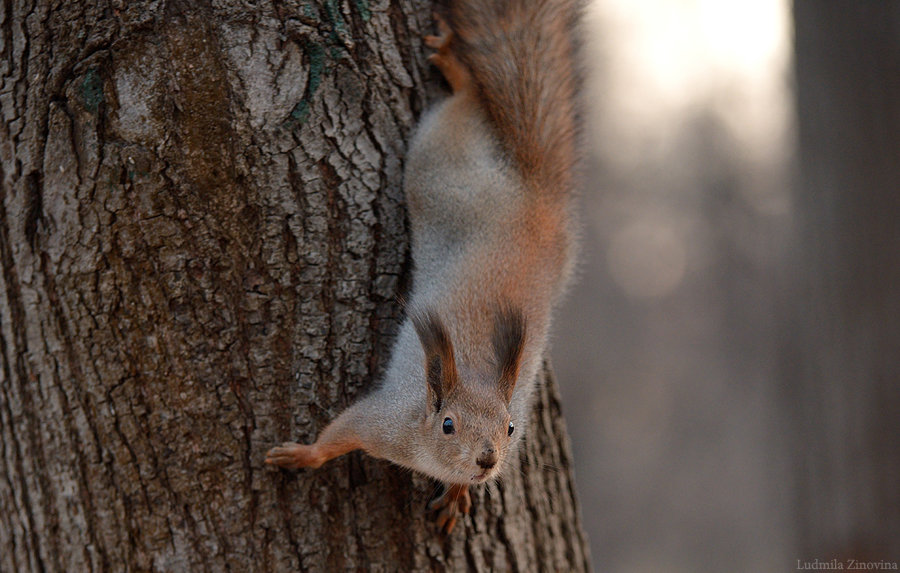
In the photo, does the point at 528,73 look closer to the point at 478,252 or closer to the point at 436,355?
the point at 478,252

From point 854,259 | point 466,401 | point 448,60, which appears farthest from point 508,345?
point 854,259

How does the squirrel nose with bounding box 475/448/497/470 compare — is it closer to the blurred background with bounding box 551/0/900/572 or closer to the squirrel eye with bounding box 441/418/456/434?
the squirrel eye with bounding box 441/418/456/434

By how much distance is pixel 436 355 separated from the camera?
1988mm

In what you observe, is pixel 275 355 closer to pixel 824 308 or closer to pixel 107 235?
pixel 107 235

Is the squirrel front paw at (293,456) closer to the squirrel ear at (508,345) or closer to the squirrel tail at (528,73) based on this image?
the squirrel ear at (508,345)

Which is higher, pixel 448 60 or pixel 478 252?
pixel 448 60

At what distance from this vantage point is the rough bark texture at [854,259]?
263cm

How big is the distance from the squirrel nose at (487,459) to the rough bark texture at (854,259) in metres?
1.54

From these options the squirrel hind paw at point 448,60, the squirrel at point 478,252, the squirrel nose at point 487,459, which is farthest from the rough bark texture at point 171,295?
the squirrel hind paw at point 448,60

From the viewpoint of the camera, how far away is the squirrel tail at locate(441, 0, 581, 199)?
2312mm

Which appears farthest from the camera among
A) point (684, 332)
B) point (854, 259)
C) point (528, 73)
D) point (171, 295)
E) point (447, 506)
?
point (684, 332)

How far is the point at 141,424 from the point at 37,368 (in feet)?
0.98

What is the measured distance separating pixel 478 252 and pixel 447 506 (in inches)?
29.7

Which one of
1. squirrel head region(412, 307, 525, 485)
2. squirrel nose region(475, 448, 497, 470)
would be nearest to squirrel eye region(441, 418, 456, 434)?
squirrel head region(412, 307, 525, 485)
